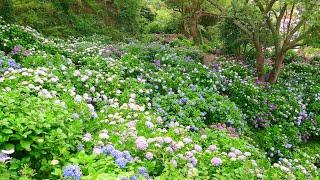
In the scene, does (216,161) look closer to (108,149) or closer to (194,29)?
(108,149)

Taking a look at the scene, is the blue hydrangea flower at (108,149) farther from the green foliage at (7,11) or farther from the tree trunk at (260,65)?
the green foliage at (7,11)

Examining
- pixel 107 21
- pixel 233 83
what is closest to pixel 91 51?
pixel 233 83

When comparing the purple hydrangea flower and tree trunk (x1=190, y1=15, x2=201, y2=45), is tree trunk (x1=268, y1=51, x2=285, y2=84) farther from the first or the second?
the purple hydrangea flower

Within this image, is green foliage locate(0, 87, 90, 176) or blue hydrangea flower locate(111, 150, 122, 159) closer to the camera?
green foliage locate(0, 87, 90, 176)

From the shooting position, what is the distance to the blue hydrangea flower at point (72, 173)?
298 centimetres

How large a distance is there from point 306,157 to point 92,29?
11671mm

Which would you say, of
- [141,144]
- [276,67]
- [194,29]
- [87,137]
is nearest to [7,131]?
[87,137]

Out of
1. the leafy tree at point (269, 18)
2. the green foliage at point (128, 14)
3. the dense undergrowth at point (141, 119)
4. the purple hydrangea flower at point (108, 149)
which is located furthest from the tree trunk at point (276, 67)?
the purple hydrangea flower at point (108, 149)

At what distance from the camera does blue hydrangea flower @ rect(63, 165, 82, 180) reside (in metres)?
2.98

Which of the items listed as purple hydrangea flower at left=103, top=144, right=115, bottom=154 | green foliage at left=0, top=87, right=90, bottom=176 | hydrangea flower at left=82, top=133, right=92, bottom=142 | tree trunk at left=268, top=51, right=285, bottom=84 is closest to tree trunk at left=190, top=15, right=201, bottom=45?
tree trunk at left=268, top=51, right=285, bottom=84

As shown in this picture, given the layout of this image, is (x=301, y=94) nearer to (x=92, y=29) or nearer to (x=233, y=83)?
(x=233, y=83)

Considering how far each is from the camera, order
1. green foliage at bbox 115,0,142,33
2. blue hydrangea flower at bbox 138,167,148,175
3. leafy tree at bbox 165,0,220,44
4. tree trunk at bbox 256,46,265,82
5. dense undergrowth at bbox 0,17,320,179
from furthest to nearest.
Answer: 1. green foliage at bbox 115,0,142,33
2. leafy tree at bbox 165,0,220,44
3. tree trunk at bbox 256,46,265,82
4. blue hydrangea flower at bbox 138,167,148,175
5. dense undergrowth at bbox 0,17,320,179

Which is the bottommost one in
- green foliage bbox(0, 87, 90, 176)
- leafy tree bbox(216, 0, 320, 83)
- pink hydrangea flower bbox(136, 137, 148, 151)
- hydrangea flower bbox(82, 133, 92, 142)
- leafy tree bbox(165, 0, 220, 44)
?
leafy tree bbox(165, 0, 220, 44)

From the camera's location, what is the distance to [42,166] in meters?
3.39
